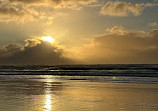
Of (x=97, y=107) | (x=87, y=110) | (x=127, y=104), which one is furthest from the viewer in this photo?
(x=127, y=104)

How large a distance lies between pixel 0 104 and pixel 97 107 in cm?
521

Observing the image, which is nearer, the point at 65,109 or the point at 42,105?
the point at 65,109

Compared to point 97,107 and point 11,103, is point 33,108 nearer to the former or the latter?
point 11,103

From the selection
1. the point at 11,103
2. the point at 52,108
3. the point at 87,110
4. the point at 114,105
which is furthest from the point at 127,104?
the point at 11,103

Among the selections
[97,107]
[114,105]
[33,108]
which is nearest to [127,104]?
[114,105]

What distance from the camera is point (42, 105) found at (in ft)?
44.2

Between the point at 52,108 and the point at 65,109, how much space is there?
2.18 feet

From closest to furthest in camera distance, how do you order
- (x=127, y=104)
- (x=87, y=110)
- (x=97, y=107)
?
(x=87, y=110) < (x=97, y=107) < (x=127, y=104)

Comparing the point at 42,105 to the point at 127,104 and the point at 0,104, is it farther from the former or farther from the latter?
the point at 127,104

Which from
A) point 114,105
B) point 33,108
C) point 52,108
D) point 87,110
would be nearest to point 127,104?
point 114,105

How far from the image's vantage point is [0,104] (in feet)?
44.9

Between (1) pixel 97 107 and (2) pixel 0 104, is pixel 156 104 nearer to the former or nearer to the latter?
(1) pixel 97 107

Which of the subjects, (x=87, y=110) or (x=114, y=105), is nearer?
(x=87, y=110)

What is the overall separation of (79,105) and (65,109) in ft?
4.29
